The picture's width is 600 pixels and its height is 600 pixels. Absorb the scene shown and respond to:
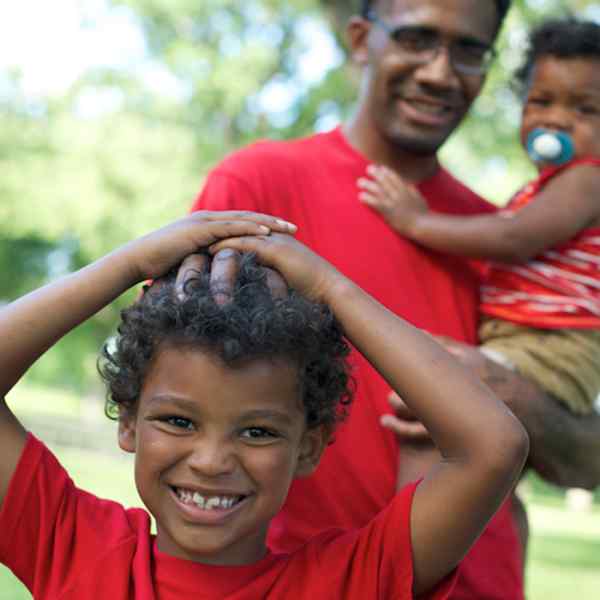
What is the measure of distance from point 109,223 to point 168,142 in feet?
7.71

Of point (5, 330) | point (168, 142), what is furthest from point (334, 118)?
point (5, 330)

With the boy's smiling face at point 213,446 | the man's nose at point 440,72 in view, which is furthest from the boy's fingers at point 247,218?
the man's nose at point 440,72

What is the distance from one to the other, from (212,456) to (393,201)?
1.23 metres

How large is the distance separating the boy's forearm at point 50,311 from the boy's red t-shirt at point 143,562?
0.18 m

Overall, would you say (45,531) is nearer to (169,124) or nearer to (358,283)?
(358,283)

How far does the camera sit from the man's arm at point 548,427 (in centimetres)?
300

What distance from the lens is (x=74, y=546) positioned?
2.30 meters

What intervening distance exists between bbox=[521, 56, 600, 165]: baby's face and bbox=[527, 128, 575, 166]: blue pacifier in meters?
0.04

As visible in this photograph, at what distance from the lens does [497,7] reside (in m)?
3.47

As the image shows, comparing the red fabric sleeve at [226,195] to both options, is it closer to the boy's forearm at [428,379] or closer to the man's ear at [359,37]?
the boy's forearm at [428,379]

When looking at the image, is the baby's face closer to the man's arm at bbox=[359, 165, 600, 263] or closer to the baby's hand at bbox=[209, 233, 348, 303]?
the man's arm at bbox=[359, 165, 600, 263]

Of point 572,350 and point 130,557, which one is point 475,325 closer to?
point 572,350

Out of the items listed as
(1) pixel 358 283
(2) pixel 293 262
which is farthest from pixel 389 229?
(2) pixel 293 262

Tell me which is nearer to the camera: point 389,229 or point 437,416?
point 437,416
